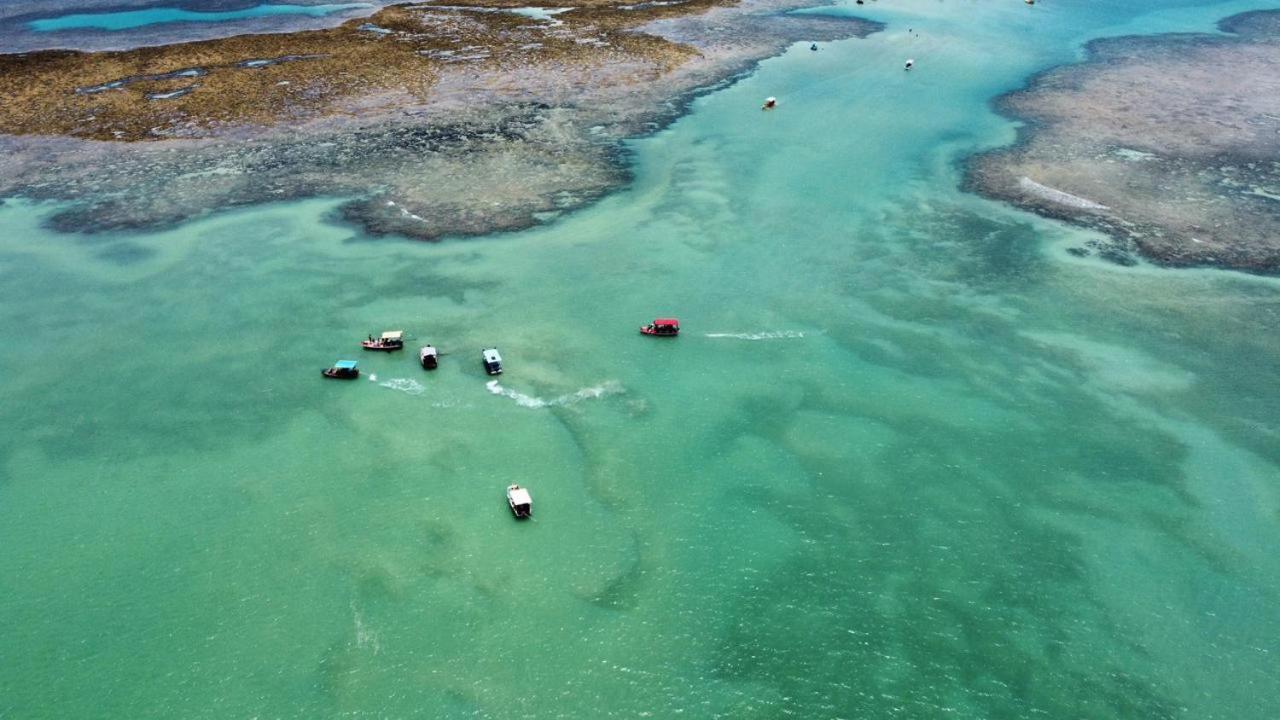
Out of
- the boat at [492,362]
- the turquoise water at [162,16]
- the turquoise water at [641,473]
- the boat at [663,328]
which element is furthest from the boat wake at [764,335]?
the turquoise water at [162,16]

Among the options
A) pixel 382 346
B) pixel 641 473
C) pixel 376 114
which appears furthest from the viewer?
pixel 376 114

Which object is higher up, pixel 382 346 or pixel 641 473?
pixel 382 346

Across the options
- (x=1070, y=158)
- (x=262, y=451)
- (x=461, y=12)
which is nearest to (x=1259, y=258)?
(x=1070, y=158)

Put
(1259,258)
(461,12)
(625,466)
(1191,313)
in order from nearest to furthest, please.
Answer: (625,466) → (1191,313) → (1259,258) → (461,12)

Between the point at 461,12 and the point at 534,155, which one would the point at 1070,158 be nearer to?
the point at 534,155

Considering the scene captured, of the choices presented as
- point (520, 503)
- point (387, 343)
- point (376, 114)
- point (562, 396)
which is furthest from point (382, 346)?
point (376, 114)

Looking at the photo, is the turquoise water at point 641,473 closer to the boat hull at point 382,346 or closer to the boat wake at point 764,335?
the boat wake at point 764,335

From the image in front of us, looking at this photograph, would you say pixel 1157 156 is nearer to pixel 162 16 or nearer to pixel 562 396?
pixel 562 396
